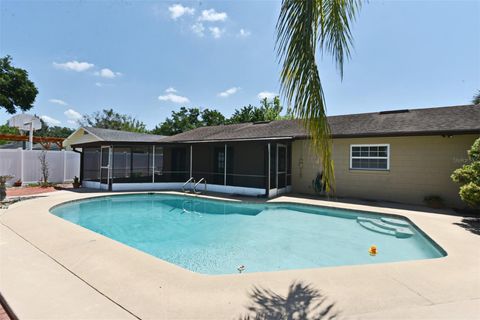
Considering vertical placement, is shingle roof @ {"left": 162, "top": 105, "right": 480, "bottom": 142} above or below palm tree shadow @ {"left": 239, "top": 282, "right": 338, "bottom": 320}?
above

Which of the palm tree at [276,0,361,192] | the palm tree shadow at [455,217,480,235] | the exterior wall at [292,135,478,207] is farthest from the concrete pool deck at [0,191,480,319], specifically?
the exterior wall at [292,135,478,207]

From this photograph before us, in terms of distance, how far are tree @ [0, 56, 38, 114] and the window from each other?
24.2 m

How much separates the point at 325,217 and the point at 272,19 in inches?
292

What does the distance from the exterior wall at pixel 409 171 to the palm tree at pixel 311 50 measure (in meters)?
5.65

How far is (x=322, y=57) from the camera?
8.26 ft

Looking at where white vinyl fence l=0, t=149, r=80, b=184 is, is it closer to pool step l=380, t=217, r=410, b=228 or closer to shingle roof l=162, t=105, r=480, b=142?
shingle roof l=162, t=105, r=480, b=142

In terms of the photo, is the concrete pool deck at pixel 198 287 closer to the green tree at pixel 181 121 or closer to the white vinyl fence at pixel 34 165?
the white vinyl fence at pixel 34 165

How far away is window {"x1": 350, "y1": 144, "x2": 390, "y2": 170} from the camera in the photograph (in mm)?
10195

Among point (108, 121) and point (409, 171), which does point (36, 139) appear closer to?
point (108, 121)

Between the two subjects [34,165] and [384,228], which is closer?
[384,228]

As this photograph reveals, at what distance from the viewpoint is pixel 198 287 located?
314cm

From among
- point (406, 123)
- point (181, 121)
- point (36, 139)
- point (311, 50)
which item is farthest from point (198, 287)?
point (181, 121)

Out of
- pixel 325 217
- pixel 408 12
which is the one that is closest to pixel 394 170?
pixel 325 217

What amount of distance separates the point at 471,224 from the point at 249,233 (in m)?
6.19
